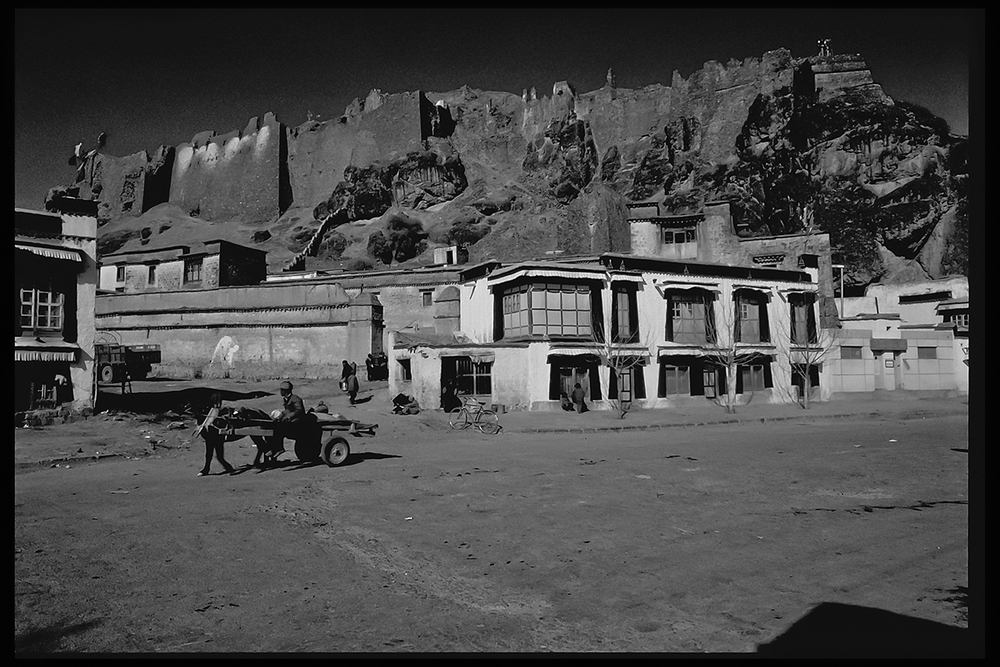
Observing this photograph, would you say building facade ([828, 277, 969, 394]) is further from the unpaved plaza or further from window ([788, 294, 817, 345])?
the unpaved plaza

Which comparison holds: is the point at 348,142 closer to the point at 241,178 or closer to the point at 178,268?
the point at 241,178

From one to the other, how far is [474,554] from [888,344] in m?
23.4

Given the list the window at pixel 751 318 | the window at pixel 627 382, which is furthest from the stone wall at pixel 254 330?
the window at pixel 751 318

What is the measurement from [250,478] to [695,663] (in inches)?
264

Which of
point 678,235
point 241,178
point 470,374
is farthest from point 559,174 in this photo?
point 470,374

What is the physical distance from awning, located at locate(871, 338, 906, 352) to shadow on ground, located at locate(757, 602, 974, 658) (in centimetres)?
2204

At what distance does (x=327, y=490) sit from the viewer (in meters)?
8.48

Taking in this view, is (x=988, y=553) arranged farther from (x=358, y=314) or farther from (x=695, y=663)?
(x=358, y=314)

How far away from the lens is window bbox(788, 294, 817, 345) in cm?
2561

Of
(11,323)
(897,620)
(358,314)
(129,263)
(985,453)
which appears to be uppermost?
(129,263)

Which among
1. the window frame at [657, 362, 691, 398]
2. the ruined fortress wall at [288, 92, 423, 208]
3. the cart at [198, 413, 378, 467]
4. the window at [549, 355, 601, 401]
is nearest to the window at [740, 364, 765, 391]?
the window frame at [657, 362, 691, 398]

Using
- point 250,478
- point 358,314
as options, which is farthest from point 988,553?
point 358,314

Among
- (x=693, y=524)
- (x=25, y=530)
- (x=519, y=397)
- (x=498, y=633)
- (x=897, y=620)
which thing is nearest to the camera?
(x=498, y=633)

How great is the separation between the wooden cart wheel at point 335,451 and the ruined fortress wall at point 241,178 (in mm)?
59440
